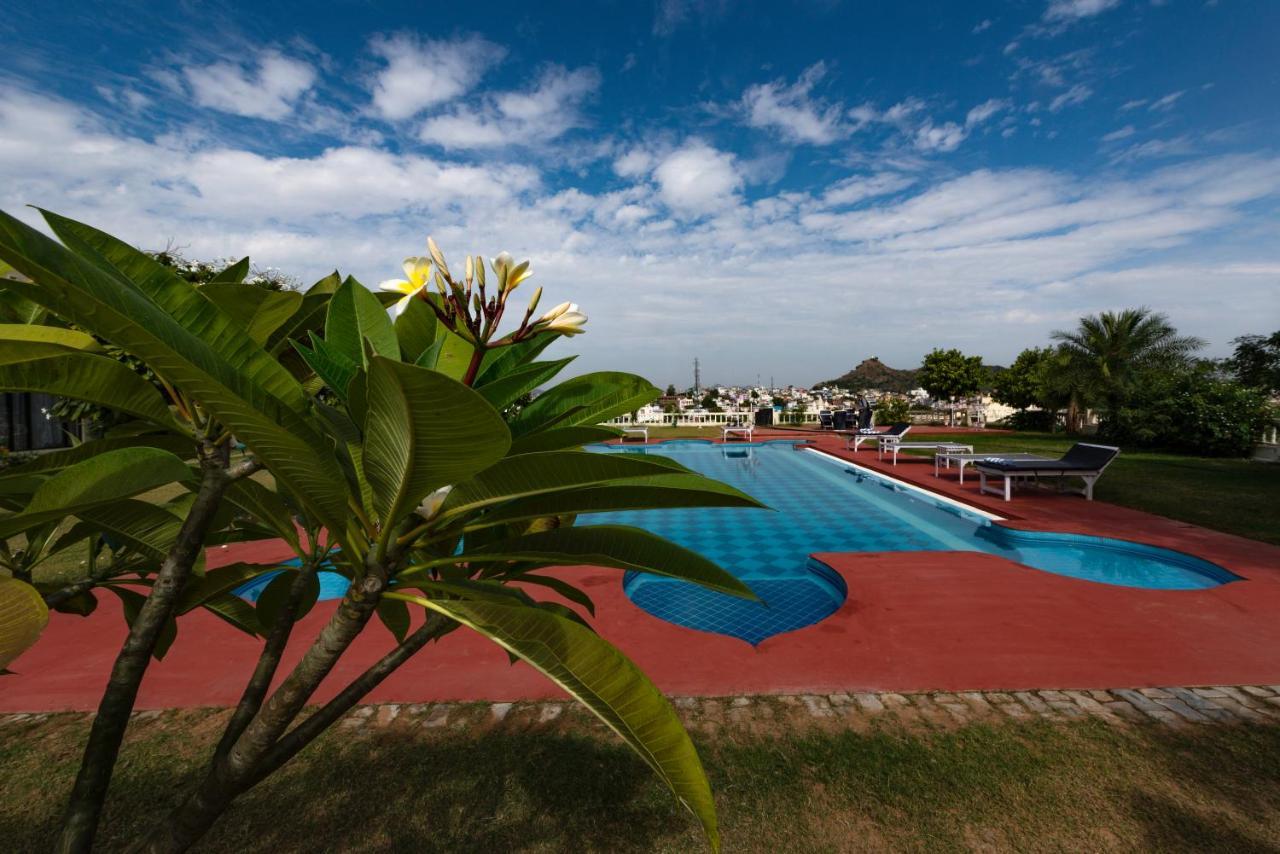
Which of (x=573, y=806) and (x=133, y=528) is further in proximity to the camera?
(x=573, y=806)

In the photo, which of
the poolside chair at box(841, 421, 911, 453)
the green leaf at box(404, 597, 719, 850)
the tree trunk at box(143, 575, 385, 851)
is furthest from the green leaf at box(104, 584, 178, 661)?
the poolside chair at box(841, 421, 911, 453)

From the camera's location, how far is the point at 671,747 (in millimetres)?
743

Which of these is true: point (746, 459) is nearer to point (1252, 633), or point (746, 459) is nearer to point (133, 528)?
point (1252, 633)

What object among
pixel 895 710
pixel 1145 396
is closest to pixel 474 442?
pixel 895 710

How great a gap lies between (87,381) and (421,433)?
0.54 meters

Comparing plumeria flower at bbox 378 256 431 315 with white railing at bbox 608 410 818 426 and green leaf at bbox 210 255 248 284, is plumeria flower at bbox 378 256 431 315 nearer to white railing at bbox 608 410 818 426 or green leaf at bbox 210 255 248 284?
green leaf at bbox 210 255 248 284

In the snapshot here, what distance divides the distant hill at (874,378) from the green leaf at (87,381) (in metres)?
133

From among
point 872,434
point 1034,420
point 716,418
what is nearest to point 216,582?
point 872,434

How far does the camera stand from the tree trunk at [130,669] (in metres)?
0.95

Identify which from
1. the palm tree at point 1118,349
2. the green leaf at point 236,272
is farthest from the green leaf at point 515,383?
the palm tree at point 1118,349

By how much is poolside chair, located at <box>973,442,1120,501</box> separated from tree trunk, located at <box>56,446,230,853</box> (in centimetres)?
1057

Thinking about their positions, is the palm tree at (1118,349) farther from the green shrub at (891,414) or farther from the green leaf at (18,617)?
the green leaf at (18,617)

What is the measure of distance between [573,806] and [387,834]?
2.56 ft

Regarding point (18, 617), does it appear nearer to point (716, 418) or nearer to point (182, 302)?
point (182, 302)
